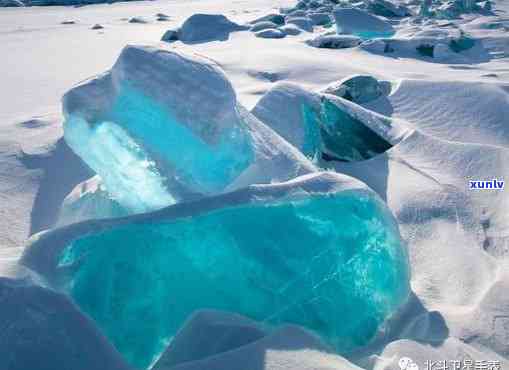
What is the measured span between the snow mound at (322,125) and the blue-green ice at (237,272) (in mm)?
837

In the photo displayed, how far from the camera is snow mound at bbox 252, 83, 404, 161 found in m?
2.02

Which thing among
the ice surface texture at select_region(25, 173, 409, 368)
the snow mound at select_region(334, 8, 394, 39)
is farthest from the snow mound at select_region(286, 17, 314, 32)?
the ice surface texture at select_region(25, 173, 409, 368)

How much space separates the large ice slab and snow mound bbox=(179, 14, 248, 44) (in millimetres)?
3809

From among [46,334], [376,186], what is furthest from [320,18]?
[46,334]

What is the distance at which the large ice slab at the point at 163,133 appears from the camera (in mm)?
1349

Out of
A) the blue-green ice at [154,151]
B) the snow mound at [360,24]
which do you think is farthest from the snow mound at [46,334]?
the snow mound at [360,24]

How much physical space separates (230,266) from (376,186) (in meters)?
0.95

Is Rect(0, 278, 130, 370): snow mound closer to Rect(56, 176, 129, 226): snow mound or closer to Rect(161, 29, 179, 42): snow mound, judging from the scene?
Rect(56, 176, 129, 226): snow mound

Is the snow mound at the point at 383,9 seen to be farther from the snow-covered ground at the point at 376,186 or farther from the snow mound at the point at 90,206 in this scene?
the snow mound at the point at 90,206

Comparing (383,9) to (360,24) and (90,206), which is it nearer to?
(360,24)

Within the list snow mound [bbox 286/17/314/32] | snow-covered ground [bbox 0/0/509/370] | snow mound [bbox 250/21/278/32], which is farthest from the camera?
snow mound [bbox 286/17/314/32]

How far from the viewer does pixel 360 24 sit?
20.4 ft

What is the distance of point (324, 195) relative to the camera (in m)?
1.19

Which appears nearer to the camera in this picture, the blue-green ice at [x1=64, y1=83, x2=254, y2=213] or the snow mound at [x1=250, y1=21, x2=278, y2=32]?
the blue-green ice at [x1=64, y1=83, x2=254, y2=213]
